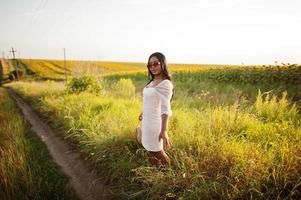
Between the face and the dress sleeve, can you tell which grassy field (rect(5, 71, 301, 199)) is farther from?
the face

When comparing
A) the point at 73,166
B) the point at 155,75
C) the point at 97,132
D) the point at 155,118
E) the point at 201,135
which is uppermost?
the point at 155,75

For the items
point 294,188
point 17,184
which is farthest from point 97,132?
point 294,188

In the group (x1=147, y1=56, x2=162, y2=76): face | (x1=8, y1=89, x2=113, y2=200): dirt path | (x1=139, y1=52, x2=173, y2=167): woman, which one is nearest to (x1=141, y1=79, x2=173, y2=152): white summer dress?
(x1=139, y1=52, x2=173, y2=167): woman

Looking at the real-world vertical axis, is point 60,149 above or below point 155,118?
below

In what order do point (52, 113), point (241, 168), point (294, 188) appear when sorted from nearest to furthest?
point (294, 188) → point (241, 168) → point (52, 113)

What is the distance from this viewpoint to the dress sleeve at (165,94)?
3533 millimetres

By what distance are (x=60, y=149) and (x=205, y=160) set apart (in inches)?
160

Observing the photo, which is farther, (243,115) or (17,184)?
(243,115)

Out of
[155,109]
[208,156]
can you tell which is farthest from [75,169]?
[208,156]

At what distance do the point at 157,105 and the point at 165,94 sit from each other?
0.61 feet

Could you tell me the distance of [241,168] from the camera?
333 cm

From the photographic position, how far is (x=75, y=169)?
5309 mm

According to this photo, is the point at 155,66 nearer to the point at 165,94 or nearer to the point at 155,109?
the point at 165,94

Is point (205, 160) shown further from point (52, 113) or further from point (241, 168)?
point (52, 113)
